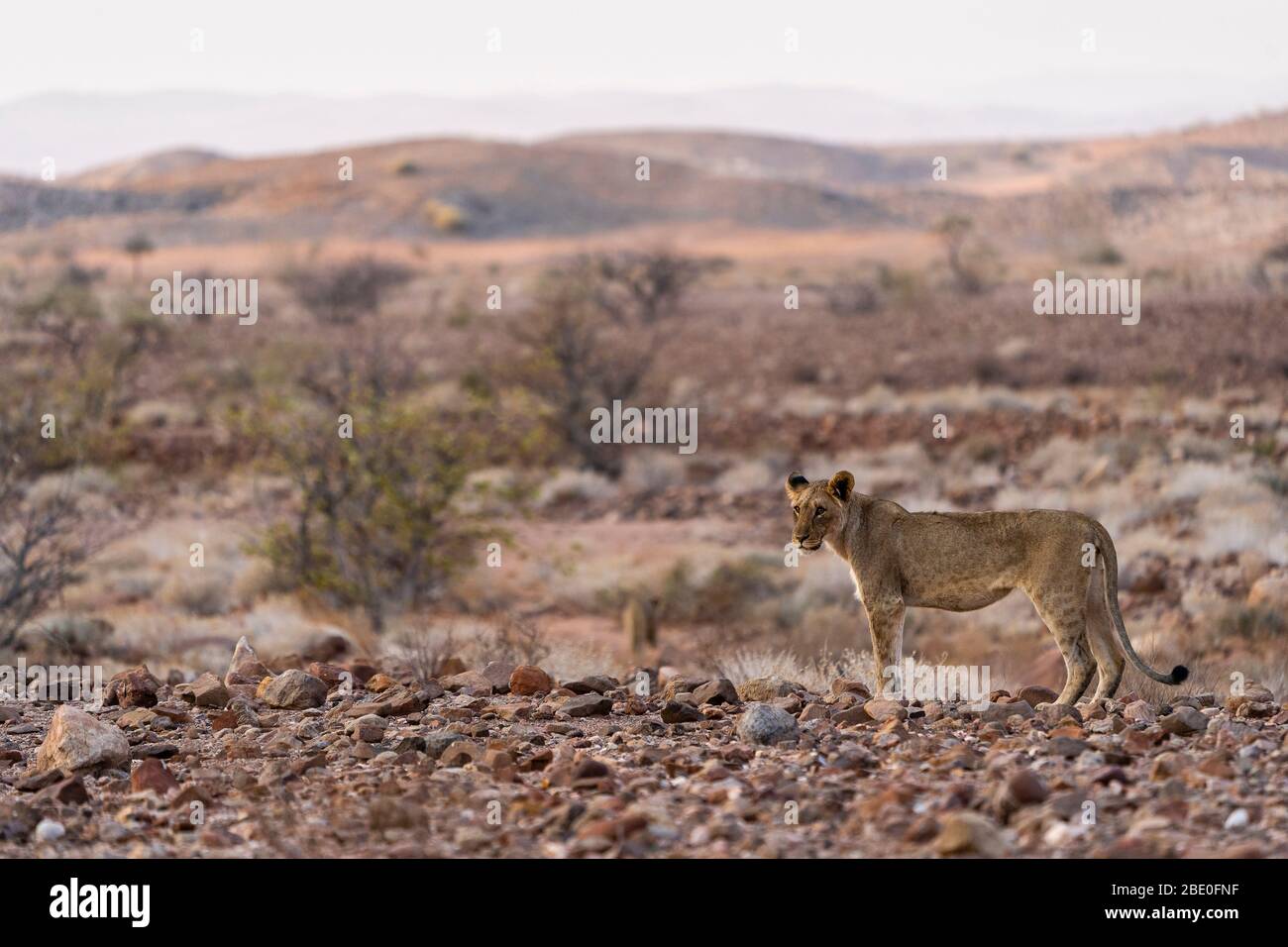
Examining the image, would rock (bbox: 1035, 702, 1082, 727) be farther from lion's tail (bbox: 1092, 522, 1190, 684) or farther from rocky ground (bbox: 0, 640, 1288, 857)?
lion's tail (bbox: 1092, 522, 1190, 684)

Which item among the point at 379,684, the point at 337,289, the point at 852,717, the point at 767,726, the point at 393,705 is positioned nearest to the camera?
the point at 767,726

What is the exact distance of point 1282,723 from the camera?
22.6 ft

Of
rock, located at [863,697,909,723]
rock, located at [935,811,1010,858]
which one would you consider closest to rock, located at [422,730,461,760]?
rock, located at [863,697,909,723]

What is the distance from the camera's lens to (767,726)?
264 inches

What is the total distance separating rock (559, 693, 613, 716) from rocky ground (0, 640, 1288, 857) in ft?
0.04

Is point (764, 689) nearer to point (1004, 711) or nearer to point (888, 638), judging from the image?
point (888, 638)

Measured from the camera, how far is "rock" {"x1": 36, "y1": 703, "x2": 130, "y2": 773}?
6.77 meters

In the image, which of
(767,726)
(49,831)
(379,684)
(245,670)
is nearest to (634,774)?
(767,726)

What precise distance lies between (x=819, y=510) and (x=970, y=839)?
3.02 metres

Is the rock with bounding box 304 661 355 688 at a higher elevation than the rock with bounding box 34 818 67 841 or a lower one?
higher

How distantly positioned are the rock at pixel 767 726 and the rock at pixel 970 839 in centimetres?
169

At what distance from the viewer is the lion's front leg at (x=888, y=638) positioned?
787cm

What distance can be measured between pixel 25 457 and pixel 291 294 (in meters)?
44.8

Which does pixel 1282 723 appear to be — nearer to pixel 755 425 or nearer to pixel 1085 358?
pixel 755 425
